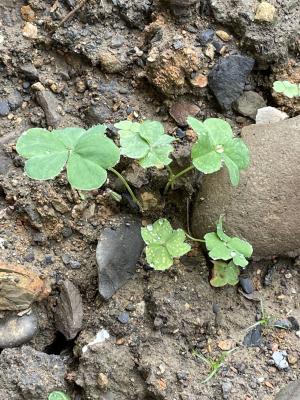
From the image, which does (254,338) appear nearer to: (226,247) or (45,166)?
(226,247)

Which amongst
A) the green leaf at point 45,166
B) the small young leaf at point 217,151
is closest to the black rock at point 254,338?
the small young leaf at point 217,151

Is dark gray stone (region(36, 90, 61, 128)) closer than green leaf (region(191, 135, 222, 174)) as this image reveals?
No

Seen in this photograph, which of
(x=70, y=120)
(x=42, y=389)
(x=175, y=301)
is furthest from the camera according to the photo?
(x=70, y=120)

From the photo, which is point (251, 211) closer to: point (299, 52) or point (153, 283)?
point (153, 283)

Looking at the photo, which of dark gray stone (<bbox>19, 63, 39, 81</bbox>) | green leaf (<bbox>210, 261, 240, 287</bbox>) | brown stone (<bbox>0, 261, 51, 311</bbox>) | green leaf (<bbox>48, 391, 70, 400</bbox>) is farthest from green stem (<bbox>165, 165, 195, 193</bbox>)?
green leaf (<bbox>48, 391, 70, 400</bbox>)

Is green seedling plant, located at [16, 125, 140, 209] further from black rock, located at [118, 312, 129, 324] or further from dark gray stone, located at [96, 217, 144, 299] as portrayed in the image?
black rock, located at [118, 312, 129, 324]

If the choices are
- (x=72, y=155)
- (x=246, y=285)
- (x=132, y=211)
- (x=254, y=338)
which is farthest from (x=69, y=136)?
(x=254, y=338)

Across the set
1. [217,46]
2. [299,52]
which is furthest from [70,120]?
[299,52]
